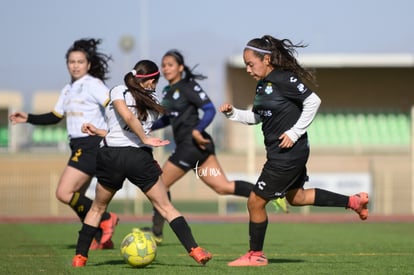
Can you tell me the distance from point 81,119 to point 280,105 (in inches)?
118

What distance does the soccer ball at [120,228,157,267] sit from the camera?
330 inches

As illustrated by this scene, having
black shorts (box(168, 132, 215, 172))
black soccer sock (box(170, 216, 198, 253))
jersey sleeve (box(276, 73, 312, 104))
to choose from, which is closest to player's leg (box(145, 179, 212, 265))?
black soccer sock (box(170, 216, 198, 253))

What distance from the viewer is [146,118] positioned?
27.6 feet

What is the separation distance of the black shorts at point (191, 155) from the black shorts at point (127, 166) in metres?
3.50

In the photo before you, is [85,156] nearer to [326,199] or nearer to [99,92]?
[99,92]

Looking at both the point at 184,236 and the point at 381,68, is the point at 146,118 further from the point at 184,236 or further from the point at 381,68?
the point at 381,68

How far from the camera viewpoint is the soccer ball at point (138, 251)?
838 cm

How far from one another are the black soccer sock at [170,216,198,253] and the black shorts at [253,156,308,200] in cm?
74

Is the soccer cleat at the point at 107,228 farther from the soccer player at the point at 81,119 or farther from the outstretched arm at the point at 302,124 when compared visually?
the outstretched arm at the point at 302,124

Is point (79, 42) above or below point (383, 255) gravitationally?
above

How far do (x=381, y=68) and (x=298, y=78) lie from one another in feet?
93.7

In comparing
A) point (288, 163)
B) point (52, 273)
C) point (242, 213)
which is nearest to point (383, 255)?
point (288, 163)

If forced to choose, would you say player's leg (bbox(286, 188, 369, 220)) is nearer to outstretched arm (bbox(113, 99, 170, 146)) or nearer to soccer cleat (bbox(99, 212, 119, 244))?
outstretched arm (bbox(113, 99, 170, 146))

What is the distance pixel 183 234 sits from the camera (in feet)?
27.4
